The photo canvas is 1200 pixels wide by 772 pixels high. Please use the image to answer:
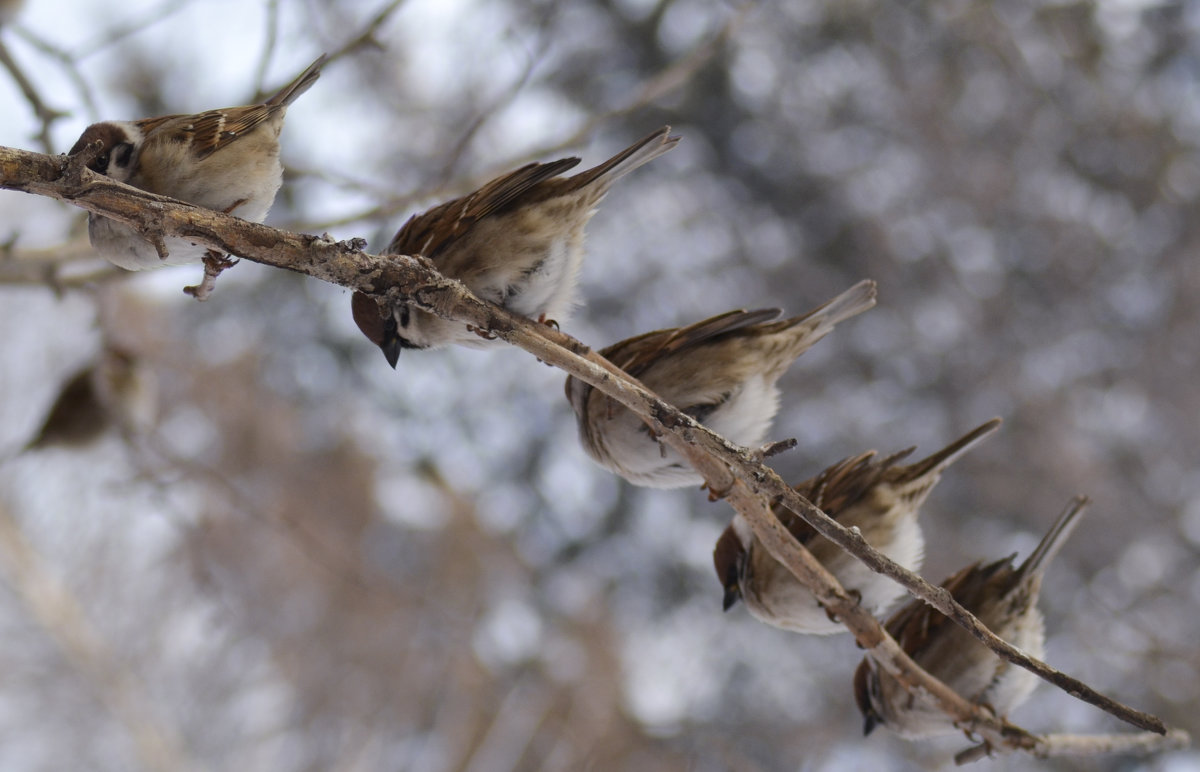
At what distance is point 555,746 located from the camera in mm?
3854

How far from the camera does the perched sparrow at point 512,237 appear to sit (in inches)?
40.5

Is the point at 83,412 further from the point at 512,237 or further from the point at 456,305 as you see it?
the point at 456,305

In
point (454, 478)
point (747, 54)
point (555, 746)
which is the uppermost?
point (747, 54)

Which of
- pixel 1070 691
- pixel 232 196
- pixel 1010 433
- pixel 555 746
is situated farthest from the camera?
pixel 1010 433

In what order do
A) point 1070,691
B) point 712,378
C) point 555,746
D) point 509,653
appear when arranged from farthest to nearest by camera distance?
1. point 509,653
2. point 555,746
3. point 712,378
4. point 1070,691

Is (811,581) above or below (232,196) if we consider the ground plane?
below

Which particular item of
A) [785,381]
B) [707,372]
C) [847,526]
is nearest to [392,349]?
[707,372]

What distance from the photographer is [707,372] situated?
1.21 m

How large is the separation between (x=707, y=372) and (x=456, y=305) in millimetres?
497

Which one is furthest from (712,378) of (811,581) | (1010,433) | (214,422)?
(214,422)

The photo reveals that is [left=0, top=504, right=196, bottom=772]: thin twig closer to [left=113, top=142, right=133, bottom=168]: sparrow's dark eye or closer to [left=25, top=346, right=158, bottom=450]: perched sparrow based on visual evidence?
[left=25, top=346, right=158, bottom=450]: perched sparrow

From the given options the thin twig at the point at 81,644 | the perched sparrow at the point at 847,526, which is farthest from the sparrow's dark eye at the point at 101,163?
the thin twig at the point at 81,644

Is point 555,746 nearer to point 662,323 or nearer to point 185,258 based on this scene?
point 662,323

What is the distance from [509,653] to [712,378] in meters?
3.64
